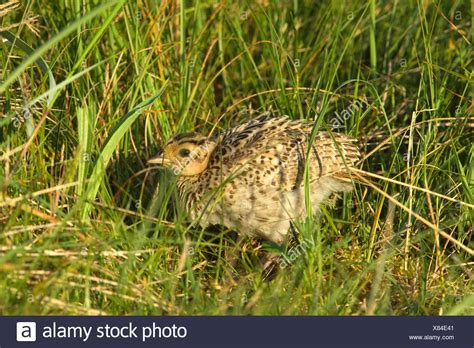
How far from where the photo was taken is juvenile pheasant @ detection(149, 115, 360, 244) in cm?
533

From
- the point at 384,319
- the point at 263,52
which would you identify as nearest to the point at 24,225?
the point at 384,319

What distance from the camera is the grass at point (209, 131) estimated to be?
14.4 ft

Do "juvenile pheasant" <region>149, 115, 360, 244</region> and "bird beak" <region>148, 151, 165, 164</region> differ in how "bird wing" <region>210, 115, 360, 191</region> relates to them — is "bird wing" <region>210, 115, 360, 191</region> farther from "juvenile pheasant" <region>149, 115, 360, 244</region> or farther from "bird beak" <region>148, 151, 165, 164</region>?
"bird beak" <region>148, 151, 165, 164</region>

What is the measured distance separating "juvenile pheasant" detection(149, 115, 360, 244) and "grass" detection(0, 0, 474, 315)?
16cm

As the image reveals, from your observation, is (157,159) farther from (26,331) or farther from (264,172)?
(26,331)

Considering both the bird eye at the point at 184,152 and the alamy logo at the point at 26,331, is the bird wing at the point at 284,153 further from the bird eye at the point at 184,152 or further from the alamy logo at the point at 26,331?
the alamy logo at the point at 26,331

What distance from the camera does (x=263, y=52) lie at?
657 cm

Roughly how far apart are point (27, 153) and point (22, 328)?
4.79 ft

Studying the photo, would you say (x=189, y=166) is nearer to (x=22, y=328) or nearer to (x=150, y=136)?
(x=150, y=136)
